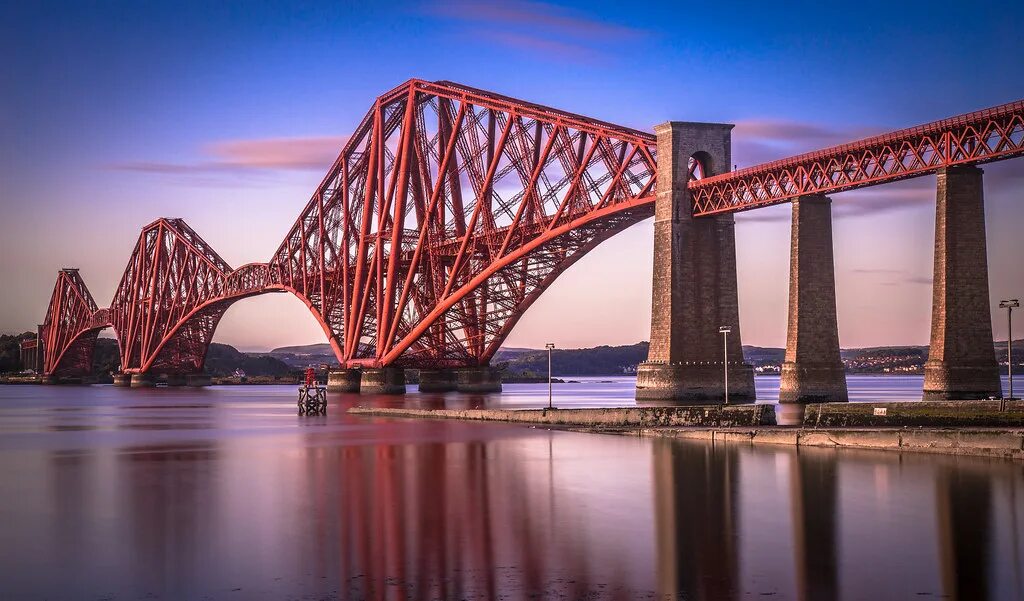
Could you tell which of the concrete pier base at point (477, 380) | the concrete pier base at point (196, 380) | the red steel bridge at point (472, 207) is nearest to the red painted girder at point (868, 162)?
the red steel bridge at point (472, 207)

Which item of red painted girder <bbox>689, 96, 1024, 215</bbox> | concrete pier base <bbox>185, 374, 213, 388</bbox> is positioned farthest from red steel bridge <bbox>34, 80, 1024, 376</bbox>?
concrete pier base <bbox>185, 374, 213, 388</bbox>

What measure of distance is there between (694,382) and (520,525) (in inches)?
1690

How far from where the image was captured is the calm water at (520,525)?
1539cm

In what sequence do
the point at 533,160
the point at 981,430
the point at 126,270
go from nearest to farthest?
the point at 981,430 → the point at 533,160 → the point at 126,270

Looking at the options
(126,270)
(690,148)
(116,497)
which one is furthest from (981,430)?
(126,270)

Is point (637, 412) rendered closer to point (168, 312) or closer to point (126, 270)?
point (168, 312)

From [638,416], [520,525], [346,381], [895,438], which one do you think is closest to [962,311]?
[638,416]

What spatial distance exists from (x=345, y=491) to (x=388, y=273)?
70.4m

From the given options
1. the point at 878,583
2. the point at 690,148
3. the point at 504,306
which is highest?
the point at 690,148

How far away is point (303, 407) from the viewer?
242ft

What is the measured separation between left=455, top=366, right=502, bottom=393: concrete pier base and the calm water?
6464 centimetres

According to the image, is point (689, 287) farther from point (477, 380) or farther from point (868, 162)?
point (477, 380)

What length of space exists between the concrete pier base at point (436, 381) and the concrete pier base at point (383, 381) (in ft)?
26.8

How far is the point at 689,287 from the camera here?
63094mm
